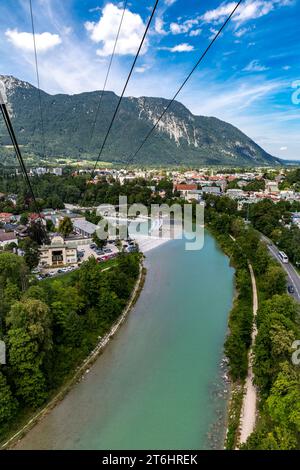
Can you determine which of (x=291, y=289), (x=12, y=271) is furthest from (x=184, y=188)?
(x=12, y=271)

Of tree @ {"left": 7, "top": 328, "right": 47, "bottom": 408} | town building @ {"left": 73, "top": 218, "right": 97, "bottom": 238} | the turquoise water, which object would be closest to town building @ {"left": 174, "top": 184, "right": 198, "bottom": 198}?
town building @ {"left": 73, "top": 218, "right": 97, "bottom": 238}

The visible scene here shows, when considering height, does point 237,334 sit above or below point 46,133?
below

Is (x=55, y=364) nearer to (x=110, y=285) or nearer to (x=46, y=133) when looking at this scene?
(x=110, y=285)

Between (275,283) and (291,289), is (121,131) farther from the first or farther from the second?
(275,283)

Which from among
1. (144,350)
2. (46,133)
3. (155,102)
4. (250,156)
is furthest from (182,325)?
(250,156)

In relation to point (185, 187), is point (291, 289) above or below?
below

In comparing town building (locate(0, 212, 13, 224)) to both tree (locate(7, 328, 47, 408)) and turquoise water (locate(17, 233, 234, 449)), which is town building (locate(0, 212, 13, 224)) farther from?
tree (locate(7, 328, 47, 408))
